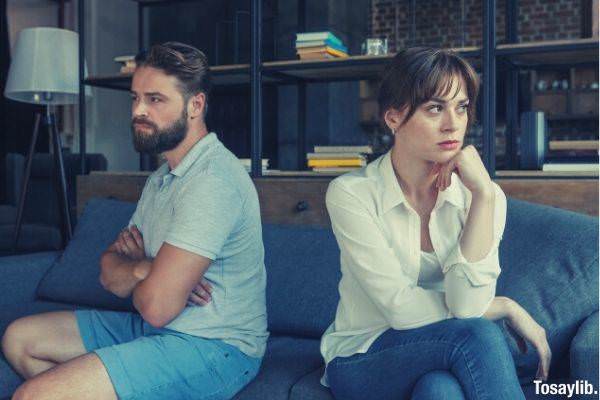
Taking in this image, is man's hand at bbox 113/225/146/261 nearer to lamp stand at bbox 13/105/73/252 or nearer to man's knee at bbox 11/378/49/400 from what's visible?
man's knee at bbox 11/378/49/400

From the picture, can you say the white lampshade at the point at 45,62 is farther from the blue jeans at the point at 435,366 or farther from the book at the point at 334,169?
the blue jeans at the point at 435,366

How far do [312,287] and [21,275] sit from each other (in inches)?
43.8

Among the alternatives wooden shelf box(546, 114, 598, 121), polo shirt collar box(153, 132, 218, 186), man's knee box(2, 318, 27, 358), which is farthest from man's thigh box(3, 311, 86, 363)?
wooden shelf box(546, 114, 598, 121)

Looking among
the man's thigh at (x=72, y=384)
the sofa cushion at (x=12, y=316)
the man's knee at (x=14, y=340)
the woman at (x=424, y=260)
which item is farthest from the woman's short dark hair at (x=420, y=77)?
the sofa cushion at (x=12, y=316)

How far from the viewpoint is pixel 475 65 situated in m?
2.73

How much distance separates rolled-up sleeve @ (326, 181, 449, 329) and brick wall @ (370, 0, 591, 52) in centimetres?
631

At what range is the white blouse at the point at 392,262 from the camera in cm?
148

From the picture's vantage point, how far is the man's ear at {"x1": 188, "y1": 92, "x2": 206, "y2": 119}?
1.91 metres

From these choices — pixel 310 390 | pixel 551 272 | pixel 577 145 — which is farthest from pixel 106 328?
pixel 577 145

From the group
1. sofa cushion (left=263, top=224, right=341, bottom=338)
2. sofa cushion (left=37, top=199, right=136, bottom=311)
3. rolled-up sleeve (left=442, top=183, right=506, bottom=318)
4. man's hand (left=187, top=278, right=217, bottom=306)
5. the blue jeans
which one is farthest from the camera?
sofa cushion (left=37, top=199, right=136, bottom=311)

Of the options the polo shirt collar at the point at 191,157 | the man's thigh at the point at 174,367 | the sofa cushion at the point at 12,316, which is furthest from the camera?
the sofa cushion at the point at 12,316

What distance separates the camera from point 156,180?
1939 millimetres

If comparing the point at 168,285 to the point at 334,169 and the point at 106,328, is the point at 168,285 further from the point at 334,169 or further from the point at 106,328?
the point at 334,169

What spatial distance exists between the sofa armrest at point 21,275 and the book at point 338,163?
1.06m
